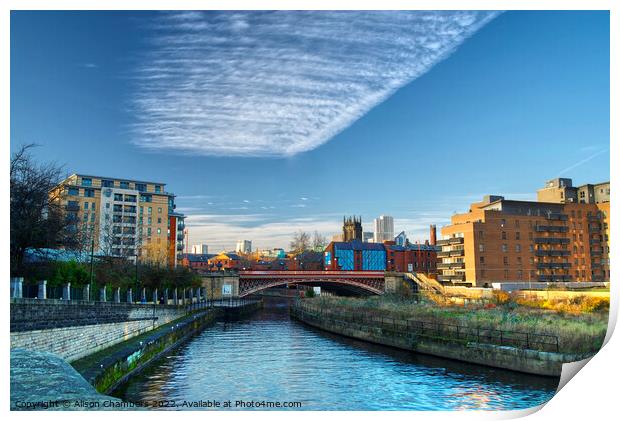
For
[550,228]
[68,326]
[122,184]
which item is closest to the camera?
[68,326]

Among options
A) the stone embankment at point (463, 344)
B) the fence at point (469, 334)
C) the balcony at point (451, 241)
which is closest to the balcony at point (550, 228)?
the balcony at point (451, 241)

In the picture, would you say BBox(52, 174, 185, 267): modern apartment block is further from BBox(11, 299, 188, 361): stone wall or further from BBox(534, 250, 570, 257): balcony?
BBox(534, 250, 570, 257): balcony

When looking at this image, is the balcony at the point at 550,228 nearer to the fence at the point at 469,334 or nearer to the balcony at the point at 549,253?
the balcony at the point at 549,253

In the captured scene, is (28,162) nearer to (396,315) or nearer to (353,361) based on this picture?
(353,361)

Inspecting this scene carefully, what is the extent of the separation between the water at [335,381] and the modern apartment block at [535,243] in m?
42.2

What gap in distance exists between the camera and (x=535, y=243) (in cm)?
7119

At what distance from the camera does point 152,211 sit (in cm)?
8781

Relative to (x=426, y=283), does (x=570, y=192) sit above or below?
above

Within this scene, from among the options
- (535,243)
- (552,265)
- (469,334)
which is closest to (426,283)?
(535,243)

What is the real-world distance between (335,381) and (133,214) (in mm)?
67987

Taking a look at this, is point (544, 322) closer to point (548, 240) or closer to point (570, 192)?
point (548, 240)

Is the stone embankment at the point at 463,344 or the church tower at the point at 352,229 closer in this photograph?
the stone embankment at the point at 463,344

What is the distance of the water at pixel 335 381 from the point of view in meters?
18.9

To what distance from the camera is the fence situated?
77.8ft
